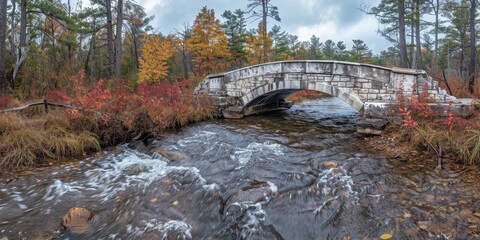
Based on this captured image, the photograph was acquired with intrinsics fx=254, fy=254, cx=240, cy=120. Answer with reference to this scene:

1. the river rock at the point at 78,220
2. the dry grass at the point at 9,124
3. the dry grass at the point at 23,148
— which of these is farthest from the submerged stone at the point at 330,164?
the dry grass at the point at 9,124

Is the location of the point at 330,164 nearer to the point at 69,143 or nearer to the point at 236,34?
the point at 69,143

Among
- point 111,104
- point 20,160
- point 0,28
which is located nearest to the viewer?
point 20,160

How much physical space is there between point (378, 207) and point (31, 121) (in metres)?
7.05

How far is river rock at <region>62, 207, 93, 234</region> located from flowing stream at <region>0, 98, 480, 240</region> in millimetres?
71

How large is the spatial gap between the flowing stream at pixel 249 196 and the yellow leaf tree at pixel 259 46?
14342 mm

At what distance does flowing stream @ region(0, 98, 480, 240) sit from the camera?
2.92m

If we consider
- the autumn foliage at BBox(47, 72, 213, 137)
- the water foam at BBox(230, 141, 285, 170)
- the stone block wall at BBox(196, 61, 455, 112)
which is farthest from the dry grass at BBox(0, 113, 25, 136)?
the stone block wall at BBox(196, 61, 455, 112)

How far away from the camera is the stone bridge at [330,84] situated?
6.75m

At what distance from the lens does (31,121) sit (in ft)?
18.9

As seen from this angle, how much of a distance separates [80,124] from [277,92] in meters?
7.04

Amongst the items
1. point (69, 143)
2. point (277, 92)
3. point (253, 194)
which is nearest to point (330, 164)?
point (253, 194)

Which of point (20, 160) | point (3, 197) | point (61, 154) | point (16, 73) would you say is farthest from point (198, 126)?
point (16, 73)

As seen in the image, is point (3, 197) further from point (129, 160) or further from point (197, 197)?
point (197, 197)

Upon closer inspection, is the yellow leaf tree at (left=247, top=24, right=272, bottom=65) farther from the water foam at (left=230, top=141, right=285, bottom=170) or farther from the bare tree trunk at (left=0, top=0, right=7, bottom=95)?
the bare tree trunk at (left=0, top=0, right=7, bottom=95)
